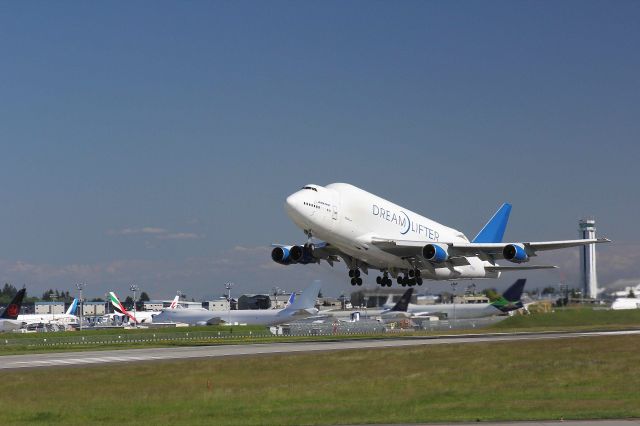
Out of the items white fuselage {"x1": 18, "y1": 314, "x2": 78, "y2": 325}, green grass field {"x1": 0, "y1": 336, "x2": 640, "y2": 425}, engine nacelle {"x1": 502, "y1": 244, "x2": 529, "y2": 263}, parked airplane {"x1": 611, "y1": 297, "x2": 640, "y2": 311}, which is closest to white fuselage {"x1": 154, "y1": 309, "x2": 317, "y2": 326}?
white fuselage {"x1": 18, "y1": 314, "x2": 78, "y2": 325}

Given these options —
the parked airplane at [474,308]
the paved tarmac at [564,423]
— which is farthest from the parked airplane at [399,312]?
the paved tarmac at [564,423]

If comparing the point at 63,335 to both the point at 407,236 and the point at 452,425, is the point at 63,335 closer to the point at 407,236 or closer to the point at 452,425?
the point at 407,236

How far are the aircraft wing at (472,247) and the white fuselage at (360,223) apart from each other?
657 millimetres

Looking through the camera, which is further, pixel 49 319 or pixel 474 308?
pixel 49 319

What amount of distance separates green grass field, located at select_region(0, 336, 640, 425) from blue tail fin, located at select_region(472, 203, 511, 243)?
78.7ft

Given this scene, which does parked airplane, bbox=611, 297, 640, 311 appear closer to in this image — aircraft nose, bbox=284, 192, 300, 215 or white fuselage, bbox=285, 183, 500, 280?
white fuselage, bbox=285, 183, 500, 280

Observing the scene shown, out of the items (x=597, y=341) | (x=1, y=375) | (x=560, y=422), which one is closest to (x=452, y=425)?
(x=560, y=422)

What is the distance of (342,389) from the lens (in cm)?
3434

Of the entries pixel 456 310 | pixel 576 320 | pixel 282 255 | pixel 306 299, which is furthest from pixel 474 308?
pixel 282 255

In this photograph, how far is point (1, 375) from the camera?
41000mm

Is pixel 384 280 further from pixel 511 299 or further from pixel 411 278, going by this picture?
pixel 511 299

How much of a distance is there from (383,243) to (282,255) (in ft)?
25.8

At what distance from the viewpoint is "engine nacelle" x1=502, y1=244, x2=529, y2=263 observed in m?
58.9

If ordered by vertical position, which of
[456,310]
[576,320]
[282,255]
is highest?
[282,255]
